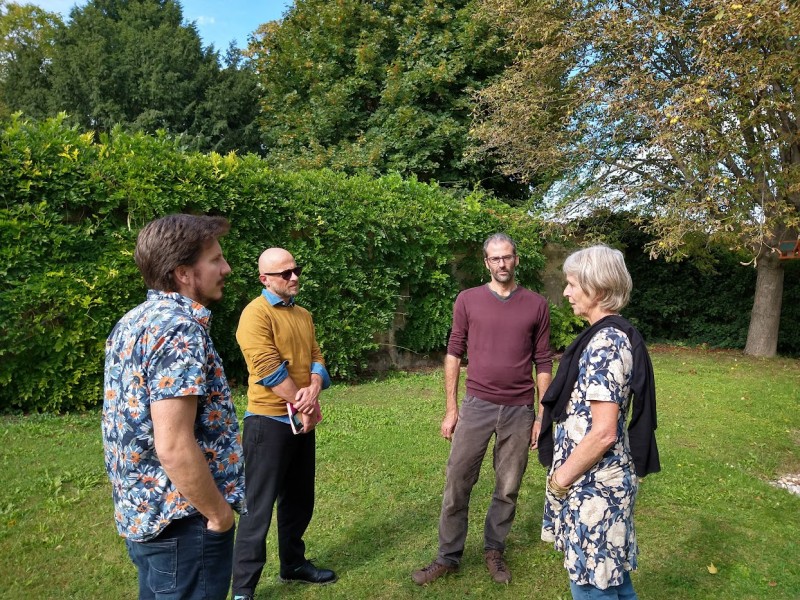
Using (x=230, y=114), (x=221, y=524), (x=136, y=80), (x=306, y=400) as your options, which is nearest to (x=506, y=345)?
(x=306, y=400)

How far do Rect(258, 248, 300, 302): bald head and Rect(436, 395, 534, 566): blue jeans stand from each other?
1.42 meters

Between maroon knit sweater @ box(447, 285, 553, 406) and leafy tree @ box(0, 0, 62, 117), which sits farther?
leafy tree @ box(0, 0, 62, 117)

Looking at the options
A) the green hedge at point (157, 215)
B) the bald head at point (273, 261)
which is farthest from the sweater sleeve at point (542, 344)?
the green hedge at point (157, 215)

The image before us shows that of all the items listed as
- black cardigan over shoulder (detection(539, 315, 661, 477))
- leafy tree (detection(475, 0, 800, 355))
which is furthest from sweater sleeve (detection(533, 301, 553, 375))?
leafy tree (detection(475, 0, 800, 355))

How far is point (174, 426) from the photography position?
6.12ft

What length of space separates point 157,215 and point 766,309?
13.1m

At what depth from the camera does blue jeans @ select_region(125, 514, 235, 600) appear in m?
2.00

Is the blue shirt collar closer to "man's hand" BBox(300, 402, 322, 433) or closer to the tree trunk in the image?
"man's hand" BBox(300, 402, 322, 433)

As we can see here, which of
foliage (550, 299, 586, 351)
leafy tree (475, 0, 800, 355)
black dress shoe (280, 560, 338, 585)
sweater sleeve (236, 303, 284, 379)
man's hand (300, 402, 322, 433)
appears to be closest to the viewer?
sweater sleeve (236, 303, 284, 379)

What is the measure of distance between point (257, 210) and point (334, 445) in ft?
12.3

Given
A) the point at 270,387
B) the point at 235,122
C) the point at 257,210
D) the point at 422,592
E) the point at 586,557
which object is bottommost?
the point at 422,592

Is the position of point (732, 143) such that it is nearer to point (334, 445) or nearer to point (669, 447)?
point (669, 447)

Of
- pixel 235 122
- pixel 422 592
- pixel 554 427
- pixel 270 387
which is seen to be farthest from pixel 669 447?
pixel 235 122

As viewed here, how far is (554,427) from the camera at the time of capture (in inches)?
110
